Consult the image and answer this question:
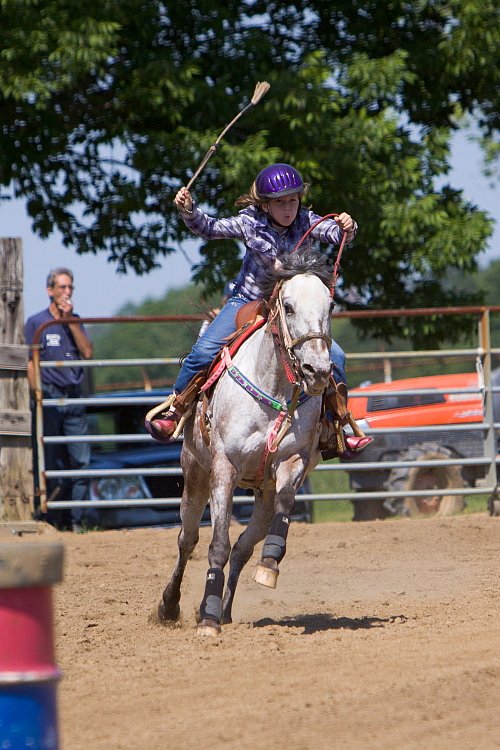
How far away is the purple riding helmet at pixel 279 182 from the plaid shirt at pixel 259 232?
0.22 m

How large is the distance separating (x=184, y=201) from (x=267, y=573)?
2238 mm

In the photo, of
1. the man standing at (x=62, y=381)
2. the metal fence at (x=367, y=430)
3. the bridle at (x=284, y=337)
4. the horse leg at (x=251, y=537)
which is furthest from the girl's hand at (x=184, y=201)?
the man standing at (x=62, y=381)

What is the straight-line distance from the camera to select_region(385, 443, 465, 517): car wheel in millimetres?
12859

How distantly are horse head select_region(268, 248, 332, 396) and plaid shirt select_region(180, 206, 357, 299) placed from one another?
39cm

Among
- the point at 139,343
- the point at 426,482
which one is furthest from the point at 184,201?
the point at 139,343

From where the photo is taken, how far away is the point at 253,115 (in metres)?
14.0

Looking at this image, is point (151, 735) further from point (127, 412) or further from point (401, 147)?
point (401, 147)

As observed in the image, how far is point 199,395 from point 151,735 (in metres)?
3.38

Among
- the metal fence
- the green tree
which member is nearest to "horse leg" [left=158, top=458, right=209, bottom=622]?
the metal fence

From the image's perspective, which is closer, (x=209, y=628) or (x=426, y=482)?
(x=209, y=628)

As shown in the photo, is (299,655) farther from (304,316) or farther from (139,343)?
(139,343)

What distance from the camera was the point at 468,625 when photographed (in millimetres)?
6398

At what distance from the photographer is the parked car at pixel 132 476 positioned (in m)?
12.0

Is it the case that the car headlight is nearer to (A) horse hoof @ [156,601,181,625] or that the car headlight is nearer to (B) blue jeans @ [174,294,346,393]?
(A) horse hoof @ [156,601,181,625]
